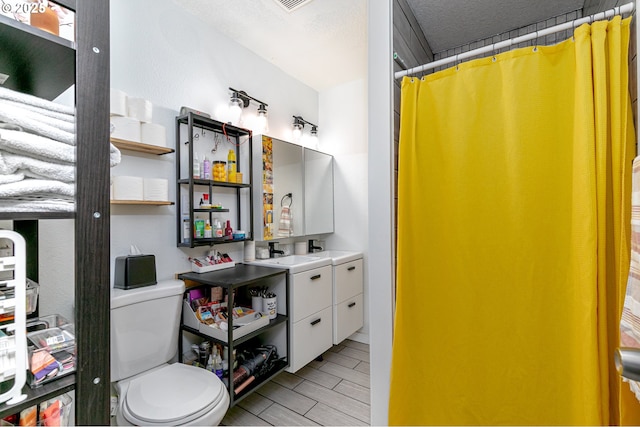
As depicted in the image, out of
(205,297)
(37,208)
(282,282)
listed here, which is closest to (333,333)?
(282,282)

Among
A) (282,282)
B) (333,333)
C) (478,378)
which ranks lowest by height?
(333,333)

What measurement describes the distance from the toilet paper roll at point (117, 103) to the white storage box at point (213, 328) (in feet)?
3.81

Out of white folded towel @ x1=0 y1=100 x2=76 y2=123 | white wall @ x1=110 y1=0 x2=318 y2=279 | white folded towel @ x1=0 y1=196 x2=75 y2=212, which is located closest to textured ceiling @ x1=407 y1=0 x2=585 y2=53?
white wall @ x1=110 y1=0 x2=318 y2=279

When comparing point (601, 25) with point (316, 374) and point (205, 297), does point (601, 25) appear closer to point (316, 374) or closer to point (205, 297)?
point (205, 297)

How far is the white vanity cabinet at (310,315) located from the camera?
7.09 feet

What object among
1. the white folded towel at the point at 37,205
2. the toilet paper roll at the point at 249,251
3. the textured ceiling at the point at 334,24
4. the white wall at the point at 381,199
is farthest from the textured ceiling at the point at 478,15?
the toilet paper roll at the point at 249,251

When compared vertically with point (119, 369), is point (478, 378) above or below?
above

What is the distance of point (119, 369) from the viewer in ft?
5.01

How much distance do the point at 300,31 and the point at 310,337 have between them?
2.28m

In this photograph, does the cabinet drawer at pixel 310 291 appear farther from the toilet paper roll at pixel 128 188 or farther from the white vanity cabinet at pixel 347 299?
the toilet paper roll at pixel 128 188

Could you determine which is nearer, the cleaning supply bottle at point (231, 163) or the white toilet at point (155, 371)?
the white toilet at point (155, 371)

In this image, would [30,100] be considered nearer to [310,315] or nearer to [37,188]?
[37,188]

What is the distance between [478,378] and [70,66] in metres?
1.63

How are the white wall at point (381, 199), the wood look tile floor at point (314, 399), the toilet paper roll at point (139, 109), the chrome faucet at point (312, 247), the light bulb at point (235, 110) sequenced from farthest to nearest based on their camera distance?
1. the chrome faucet at point (312, 247)
2. the light bulb at point (235, 110)
3. the wood look tile floor at point (314, 399)
4. the toilet paper roll at point (139, 109)
5. the white wall at point (381, 199)
